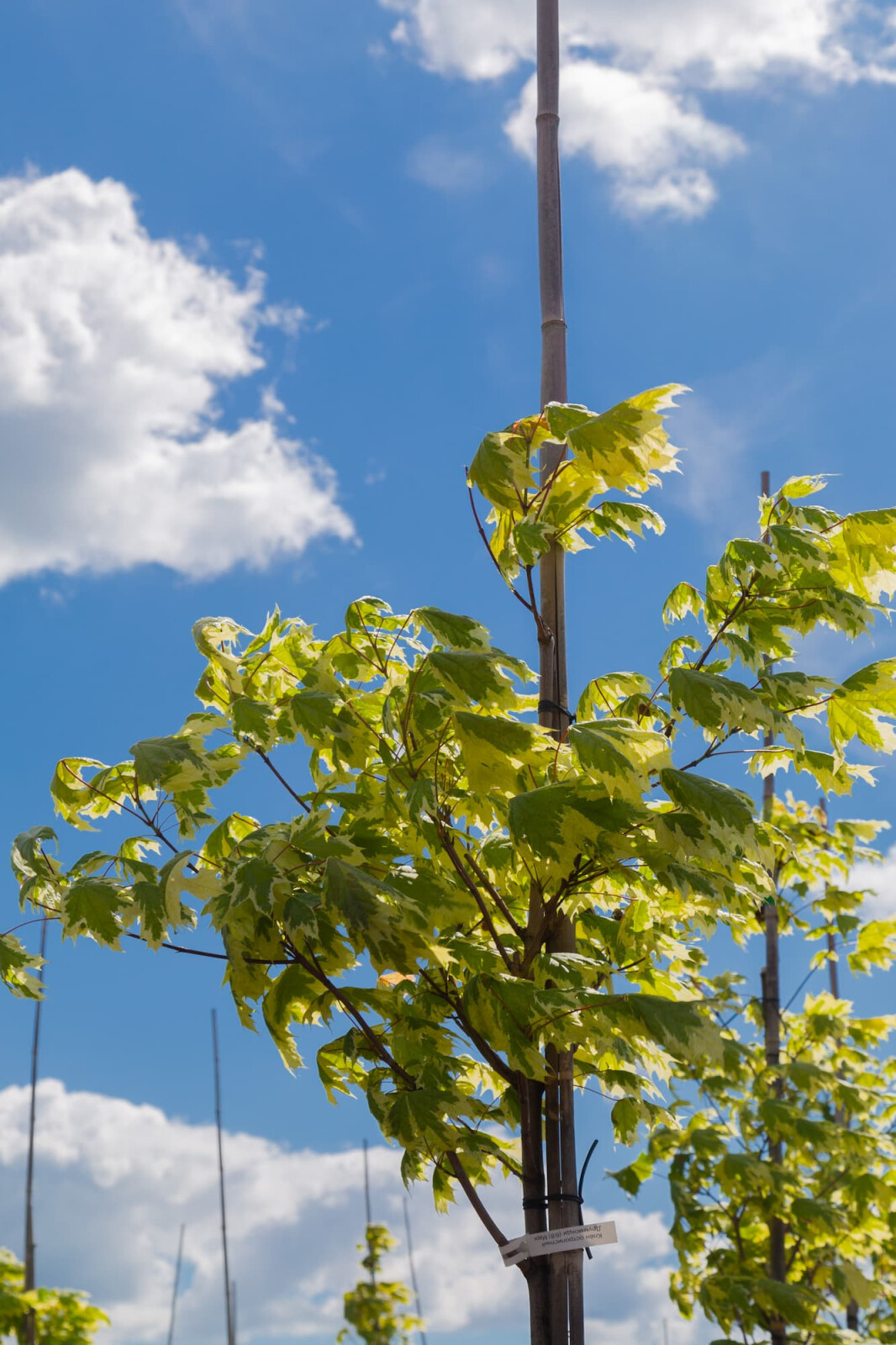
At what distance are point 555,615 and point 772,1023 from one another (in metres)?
4.71

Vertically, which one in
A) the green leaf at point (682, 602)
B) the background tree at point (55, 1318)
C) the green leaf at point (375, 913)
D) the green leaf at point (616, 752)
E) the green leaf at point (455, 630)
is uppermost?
the green leaf at point (682, 602)

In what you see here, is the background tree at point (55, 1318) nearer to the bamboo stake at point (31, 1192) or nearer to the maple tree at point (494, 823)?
the bamboo stake at point (31, 1192)

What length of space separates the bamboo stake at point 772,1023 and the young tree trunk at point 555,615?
3.65 meters

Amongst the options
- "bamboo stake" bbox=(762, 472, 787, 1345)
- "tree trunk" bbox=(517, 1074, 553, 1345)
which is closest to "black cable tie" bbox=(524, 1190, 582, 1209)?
"tree trunk" bbox=(517, 1074, 553, 1345)

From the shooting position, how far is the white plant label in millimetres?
2516

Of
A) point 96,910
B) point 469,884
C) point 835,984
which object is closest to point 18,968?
point 96,910

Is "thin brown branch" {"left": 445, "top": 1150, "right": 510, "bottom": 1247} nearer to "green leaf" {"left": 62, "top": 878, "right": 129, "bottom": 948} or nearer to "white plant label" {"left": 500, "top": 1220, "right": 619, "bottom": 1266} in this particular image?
"white plant label" {"left": 500, "top": 1220, "right": 619, "bottom": 1266}

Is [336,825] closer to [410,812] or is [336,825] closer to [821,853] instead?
[410,812]

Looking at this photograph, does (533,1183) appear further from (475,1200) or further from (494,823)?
(494,823)

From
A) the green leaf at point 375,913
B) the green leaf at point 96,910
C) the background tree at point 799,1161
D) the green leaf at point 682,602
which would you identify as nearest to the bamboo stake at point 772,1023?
the background tree at point 799,1161

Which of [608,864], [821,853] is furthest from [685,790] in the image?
[821,853]

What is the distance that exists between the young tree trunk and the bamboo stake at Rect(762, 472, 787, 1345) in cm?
365

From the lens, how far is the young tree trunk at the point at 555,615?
2561 mm

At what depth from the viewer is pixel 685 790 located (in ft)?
7.36
